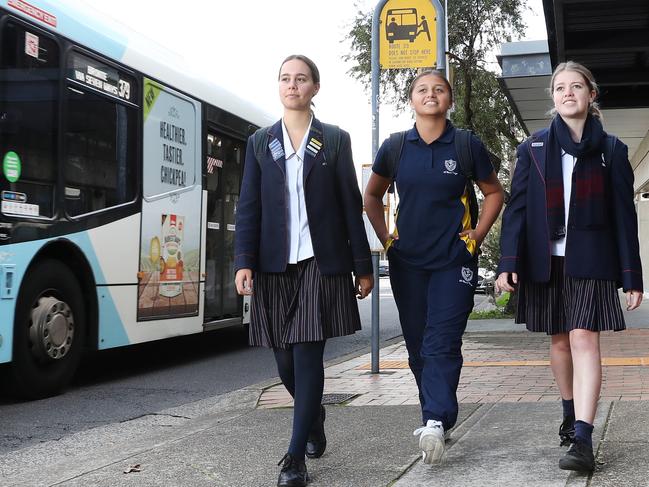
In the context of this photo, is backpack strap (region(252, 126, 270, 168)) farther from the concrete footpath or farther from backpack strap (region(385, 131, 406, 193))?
the concrete footpath

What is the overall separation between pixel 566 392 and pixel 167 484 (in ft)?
6.28

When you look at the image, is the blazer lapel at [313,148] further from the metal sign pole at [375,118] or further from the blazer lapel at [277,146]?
the metal sign pole at [375,118]

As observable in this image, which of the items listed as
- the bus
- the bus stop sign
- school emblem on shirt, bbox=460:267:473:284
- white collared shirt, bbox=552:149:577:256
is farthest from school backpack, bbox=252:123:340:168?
the bus stop sign

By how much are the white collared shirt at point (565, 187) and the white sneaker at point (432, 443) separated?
981 mm

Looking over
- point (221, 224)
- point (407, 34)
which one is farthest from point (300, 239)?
point (221, 224)

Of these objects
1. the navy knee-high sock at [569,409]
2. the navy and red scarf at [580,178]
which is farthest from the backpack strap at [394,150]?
the navy knee-high sock at [569,409]

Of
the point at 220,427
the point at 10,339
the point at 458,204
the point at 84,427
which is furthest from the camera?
the point at 10,339

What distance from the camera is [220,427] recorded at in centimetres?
558

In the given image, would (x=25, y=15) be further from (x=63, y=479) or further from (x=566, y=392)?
(x=566, y=392)

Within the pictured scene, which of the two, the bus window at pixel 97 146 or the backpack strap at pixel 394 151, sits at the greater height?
the bus window at pixel 97 146

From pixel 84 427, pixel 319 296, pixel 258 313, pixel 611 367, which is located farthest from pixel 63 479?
pixel 611 367

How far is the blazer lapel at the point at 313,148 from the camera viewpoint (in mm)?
4297

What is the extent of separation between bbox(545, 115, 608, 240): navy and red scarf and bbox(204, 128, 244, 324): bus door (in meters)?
6.48

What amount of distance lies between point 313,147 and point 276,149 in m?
0.17
